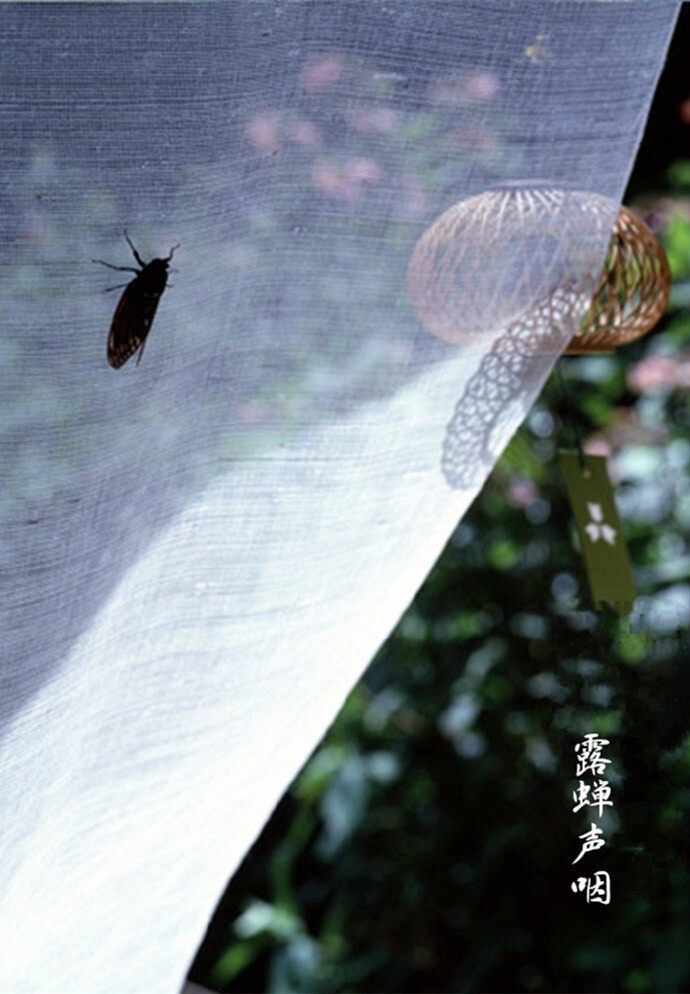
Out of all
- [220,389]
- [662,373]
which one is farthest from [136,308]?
[662,373]

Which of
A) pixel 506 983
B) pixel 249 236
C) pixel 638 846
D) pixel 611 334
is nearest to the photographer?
pixel 249 236

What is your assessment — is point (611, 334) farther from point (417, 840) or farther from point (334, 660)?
point (417, 840)

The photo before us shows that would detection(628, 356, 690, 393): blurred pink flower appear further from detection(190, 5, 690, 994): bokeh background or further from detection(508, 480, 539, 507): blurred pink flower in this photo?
detection(508, 480, 539, 507): blurred pink flower

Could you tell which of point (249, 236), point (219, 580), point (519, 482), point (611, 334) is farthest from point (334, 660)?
point (519, 482)

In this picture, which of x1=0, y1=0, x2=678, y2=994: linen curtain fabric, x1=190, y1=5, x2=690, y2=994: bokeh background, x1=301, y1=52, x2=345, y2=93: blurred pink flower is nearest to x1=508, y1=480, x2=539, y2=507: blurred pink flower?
x1=190, y1=5, x2=690, y2=994: bokeh background

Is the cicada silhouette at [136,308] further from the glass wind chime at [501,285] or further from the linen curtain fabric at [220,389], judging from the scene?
the glass wind chime at [501,285]

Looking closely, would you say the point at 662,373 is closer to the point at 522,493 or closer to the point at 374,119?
the point at 522,493
